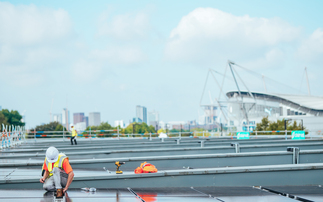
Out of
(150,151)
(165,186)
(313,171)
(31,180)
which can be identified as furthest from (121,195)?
(150,151)

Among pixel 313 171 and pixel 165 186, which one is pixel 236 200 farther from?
pixel 313 171

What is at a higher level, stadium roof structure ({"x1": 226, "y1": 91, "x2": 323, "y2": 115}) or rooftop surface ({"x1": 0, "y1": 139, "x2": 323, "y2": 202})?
stadium roof structure ({"x1": 226, "y1": 91, "x2": 323, "y2": 115})

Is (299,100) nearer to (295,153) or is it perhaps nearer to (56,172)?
(295,153)

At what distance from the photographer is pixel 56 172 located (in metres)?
6.09

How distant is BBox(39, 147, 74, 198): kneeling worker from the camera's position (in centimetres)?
608

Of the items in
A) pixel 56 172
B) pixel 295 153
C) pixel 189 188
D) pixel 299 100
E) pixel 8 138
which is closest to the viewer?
pixel 56 172

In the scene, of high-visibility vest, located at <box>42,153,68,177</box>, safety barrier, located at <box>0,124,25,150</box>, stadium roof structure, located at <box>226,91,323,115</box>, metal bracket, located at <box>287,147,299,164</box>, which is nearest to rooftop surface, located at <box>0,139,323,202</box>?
high-visibility vest, located at <box>42,153,68,177</box>

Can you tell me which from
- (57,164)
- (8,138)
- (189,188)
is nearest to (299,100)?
(8,138)

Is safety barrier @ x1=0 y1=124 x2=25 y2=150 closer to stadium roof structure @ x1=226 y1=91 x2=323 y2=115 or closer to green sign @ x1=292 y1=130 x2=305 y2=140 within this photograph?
green sign @ x1=292 y1=130 x2=305 y2=140

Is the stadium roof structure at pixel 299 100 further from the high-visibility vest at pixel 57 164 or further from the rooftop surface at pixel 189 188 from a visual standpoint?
the high-visibility vest at pixel 57 164

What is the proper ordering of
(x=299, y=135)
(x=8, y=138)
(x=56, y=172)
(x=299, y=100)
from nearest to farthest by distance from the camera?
1. (x=56, y=172)
2. (x=8, y=138)
3. (x=299, y=135)
4. (x=299, y=100)

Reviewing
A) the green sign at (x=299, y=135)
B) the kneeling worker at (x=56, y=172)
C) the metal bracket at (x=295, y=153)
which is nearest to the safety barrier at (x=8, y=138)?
the kneeling worker at (x=56, y=172)

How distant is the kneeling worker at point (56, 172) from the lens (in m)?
6.08

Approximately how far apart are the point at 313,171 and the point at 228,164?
3.33m
